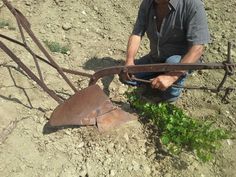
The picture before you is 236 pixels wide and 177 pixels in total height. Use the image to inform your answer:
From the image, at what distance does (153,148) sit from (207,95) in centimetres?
104

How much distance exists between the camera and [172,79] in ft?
12.2

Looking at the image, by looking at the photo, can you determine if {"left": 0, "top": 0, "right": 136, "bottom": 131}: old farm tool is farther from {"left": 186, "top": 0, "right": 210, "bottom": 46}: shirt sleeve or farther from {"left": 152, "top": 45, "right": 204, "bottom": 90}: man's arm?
{"left": 186, "top": 0, "right": 210, "bottom": 46}: shirt sleeve

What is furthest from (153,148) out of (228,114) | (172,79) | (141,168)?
(228,114)

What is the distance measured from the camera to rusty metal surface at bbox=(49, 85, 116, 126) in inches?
152

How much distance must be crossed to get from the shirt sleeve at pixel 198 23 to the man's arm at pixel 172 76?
64 mm

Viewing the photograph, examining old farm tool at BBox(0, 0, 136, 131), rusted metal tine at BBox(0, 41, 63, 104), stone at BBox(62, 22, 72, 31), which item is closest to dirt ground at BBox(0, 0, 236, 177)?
stone at BBox(62, 22, 72, 31)

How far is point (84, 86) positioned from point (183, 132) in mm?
1267

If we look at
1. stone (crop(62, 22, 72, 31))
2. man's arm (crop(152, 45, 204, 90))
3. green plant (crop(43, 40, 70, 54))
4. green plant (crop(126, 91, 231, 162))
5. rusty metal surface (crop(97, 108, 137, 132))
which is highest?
man's arm (crop(152, 45, 204, 90))

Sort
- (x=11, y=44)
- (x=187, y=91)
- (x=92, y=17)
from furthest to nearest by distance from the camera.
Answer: (x=92, y=17) < (x=11, y=44) < (x=187, y=91)

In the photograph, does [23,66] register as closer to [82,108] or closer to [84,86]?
[82,108]

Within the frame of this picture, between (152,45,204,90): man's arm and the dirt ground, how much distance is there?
1.93ft

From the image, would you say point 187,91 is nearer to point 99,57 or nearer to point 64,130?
point 99,57

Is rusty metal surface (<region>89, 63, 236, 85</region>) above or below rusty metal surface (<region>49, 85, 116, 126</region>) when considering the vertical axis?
above

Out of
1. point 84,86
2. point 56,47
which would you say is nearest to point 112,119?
point 84,86
